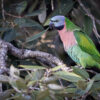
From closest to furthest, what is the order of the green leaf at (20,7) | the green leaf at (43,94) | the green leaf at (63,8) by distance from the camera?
1. the green leaf at (43,94)
2. the green leaf at (20,7)
3. the green leaf at (63,8)

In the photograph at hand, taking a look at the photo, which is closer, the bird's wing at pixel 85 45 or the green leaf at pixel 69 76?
the green leaf at pixel 69 76

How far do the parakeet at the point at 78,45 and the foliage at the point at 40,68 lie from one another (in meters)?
0.10

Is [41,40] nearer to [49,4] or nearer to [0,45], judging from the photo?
[49,4]

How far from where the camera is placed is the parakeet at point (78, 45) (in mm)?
2484

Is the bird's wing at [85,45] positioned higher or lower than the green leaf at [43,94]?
lower

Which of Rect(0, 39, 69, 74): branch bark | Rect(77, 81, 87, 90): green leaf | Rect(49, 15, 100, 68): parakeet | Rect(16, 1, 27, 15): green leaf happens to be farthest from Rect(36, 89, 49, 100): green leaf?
Rect(16, 1, 27, 15): green leaf

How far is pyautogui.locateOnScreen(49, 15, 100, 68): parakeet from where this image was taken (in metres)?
2.48

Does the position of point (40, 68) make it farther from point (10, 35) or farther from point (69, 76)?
point (10, 35)

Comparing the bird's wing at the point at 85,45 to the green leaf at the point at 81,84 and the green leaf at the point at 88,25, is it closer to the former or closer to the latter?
the green leaf at the point at 88,25

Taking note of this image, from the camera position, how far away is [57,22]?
257 centimetres

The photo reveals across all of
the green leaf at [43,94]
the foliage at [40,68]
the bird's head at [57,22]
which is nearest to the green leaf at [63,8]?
the foliage at [40,68]

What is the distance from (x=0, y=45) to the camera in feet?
7.53

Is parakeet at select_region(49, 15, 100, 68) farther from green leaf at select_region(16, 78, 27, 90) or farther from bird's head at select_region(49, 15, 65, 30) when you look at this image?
green leaf at select_region(16, 78, 27, 90)

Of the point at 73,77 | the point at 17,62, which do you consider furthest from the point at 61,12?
the point at 73,77
